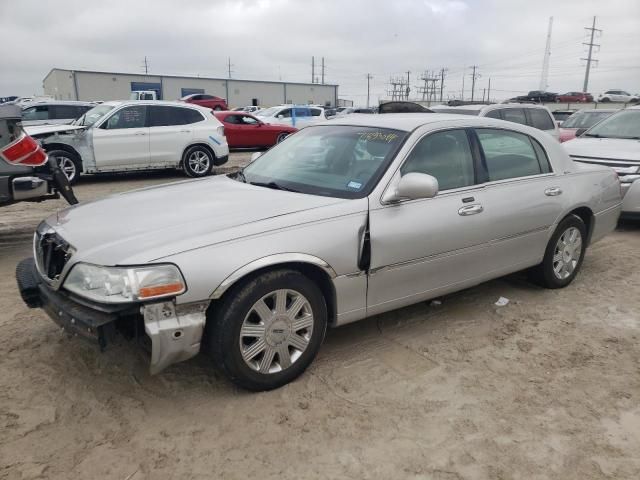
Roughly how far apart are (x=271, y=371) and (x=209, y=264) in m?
0.80

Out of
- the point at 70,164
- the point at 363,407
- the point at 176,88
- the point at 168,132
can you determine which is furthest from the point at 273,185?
the point at 176,88

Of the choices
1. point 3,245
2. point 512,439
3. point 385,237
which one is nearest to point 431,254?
point 385,237

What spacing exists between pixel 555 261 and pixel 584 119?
34.9 feet

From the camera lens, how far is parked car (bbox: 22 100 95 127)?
47.6ft

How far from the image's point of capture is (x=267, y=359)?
3.04m

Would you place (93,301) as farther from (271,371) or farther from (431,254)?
(431,254)

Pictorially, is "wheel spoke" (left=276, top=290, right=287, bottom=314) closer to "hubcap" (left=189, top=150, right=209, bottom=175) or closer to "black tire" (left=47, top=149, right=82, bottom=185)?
"black tire" (left=47, top=149, right=82, bottom=185)

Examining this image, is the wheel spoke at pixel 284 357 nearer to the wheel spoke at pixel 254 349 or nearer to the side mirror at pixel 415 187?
the wheel spoke at pixel 254 349

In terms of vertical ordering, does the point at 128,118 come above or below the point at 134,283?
above

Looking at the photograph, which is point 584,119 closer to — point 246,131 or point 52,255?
point 246,131

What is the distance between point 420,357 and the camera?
3596 millimetres

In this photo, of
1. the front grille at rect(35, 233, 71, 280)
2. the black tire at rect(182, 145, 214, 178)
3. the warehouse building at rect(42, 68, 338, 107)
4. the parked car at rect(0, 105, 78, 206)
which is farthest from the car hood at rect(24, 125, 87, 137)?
the warehouse building at rect(42, 68, 338, 107)

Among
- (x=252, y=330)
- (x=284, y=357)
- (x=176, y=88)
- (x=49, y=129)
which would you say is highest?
(x=176, y=88)

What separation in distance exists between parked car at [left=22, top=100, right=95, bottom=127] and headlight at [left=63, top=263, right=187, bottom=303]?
13.5m
